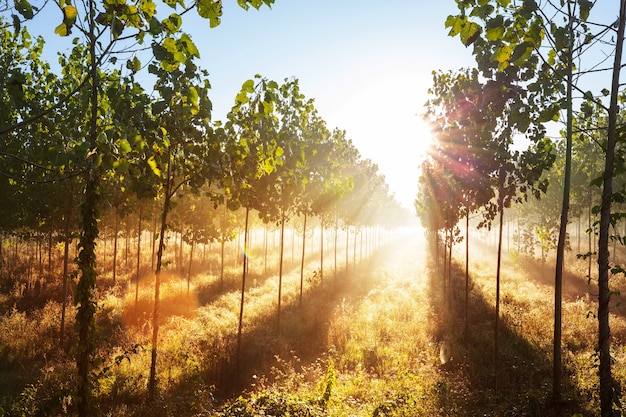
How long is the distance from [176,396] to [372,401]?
4.64 metres

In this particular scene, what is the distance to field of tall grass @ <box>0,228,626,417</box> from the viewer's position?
8.33 m

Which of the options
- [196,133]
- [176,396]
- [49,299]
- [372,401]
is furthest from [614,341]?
[49,299]

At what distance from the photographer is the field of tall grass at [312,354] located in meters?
8.33

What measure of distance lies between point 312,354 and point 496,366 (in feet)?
18.5

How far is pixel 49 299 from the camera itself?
1770 centimetres

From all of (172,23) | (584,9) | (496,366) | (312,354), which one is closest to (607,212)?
(584,9)

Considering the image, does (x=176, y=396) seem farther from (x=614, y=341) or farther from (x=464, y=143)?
(x=614, y=341)

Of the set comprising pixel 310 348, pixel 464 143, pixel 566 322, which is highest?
pixel 464 143

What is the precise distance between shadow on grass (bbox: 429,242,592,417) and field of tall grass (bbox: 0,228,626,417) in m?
0.04

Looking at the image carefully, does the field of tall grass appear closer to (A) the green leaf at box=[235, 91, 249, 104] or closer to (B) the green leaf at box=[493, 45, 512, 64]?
(B) the green leaf at box=[493, 45, 512, 64]

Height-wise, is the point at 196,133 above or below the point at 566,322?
above

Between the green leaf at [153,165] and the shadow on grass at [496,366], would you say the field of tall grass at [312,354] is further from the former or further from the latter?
the green leaf at [153,165]

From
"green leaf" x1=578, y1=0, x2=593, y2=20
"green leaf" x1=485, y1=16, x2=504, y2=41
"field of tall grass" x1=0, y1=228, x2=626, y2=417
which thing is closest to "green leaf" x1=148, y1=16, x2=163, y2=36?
"green leaf" x1=485, y1=16, x2=504, y2=41

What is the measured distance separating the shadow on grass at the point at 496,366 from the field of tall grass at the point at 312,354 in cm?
4
